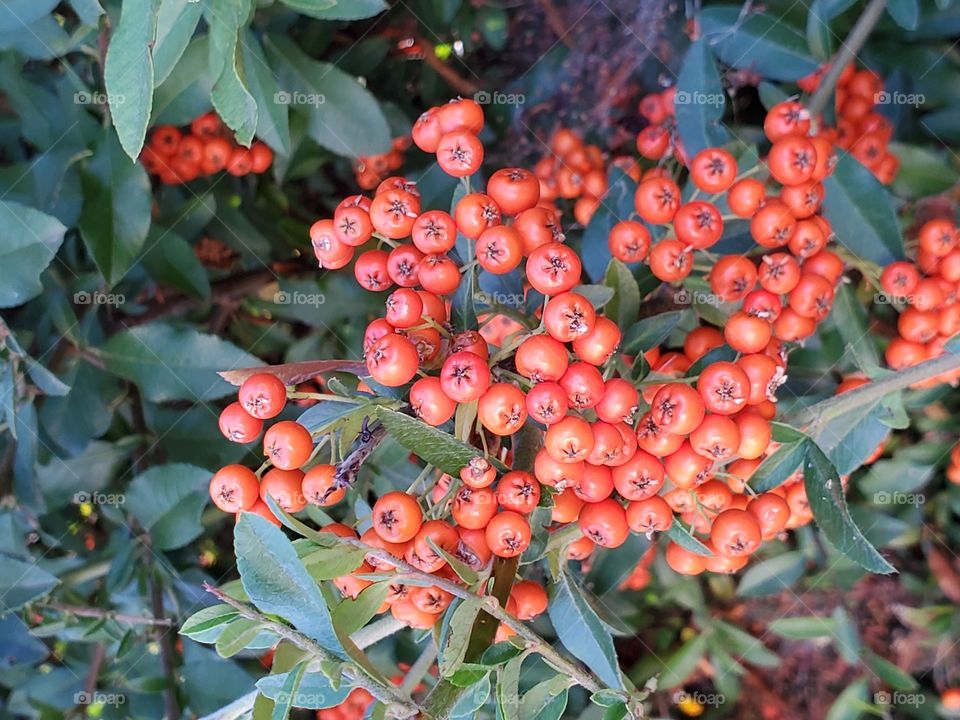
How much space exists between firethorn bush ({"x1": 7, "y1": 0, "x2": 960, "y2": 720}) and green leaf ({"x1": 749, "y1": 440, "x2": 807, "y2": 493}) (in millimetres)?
11

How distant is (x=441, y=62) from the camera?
2.89m

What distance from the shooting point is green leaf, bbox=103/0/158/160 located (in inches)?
57.3

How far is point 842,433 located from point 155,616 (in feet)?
6.17

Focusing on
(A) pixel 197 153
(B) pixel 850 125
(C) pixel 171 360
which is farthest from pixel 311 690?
(B) pixel 850 125

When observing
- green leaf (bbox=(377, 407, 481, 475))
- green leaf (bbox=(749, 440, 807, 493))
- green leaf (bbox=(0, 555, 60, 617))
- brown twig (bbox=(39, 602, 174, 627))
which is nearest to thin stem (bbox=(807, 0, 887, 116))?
green leaf (bbox=(749, 440, 807, 493))

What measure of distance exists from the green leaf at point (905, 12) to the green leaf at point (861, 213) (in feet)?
1.21

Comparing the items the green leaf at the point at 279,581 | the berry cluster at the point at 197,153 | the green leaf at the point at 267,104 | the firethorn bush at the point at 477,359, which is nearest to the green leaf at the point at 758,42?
the firethorn bush at the point at 477,359

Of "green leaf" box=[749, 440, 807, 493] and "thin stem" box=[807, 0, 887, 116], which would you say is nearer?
"green leaf" box=[749, 440, 807, 493]

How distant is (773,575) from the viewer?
2.93 m

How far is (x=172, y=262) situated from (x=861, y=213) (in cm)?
192

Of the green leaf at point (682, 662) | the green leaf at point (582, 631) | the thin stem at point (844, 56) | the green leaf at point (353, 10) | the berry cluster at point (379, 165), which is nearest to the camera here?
the green leaf at point (582, 631)

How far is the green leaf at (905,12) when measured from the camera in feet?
6.98

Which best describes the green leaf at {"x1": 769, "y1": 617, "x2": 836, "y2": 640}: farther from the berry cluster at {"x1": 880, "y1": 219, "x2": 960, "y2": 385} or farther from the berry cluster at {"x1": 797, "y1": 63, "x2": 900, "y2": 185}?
the berry cluster at {"x1": 797, "y1": 63, "x2": 900, "y2": 185}

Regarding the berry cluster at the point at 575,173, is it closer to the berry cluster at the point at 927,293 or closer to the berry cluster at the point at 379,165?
the berry cluster at the point at 379,165
